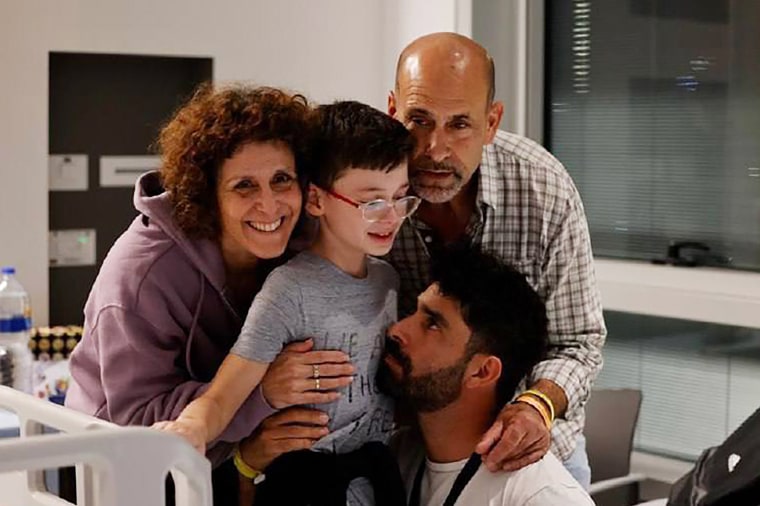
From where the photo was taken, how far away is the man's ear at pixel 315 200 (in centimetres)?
196

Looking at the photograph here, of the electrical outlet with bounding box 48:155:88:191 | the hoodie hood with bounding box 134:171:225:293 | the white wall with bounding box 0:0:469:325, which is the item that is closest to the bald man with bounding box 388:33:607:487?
the hoodie hood with bounding box 134:171:225:293

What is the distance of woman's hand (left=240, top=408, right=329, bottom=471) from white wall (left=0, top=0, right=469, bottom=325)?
2.12 meters

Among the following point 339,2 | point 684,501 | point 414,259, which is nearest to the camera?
point 684,501

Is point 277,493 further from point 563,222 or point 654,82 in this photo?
point 654,82

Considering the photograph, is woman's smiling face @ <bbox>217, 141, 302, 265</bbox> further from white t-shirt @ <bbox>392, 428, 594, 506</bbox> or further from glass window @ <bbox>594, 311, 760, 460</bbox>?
glass window @ <bbox>594, 311, 760, 460</bbox>

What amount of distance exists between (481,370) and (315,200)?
1.48 feet

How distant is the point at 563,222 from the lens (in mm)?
2371

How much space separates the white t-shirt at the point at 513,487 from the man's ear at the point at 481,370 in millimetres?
137

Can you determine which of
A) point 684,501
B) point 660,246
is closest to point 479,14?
point 660,246

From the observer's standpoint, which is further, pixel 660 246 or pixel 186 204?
pixel 660 246

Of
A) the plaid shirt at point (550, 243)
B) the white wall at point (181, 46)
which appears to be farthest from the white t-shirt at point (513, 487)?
the white wall at point (181, 46)

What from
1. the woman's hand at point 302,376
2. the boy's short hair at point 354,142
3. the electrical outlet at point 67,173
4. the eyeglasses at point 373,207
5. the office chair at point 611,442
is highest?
the boy's short hair at point 354,142

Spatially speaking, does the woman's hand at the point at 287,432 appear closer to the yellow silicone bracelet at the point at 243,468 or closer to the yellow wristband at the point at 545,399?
the yellow silicone bracelet at the point at 243,468

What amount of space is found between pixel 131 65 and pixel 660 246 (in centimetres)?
186
